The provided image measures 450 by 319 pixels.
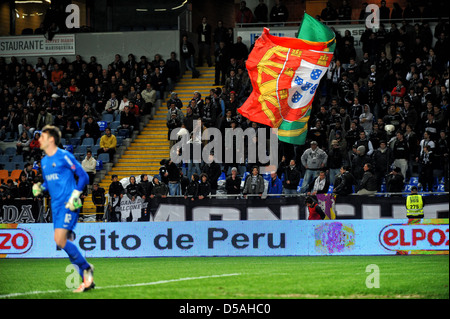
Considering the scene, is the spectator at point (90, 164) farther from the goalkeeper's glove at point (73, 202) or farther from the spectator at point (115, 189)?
the goalkeeper's glove at point (73, 202)

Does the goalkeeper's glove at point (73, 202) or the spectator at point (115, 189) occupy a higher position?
the goalkeeper's glove at point (73, 202)

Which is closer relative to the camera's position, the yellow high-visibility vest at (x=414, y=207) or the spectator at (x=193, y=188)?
the yellow high-visibility vest at (x=414, y=207)

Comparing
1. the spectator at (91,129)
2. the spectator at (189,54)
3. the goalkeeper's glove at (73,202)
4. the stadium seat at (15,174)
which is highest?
the spectator at (189,54)

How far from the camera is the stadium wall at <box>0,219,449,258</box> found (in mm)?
17062

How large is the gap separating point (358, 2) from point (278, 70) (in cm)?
1289

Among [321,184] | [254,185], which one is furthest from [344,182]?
[254,185]

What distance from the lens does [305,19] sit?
Answer: 20906mm

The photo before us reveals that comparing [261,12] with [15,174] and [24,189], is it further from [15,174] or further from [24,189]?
[24,189]

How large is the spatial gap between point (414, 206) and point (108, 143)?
38.2 feet

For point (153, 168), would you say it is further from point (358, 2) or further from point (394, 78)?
point (358, 2)

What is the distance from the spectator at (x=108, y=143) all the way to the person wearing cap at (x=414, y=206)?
1136 cm

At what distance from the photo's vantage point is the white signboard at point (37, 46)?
32.0 meters

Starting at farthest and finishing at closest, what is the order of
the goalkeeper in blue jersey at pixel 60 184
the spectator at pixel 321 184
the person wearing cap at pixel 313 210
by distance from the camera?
the spectator at pixel 321 184, the person wearing cap at pixel 313 210, the goalkeeper in blue jersey at pixel 60 184

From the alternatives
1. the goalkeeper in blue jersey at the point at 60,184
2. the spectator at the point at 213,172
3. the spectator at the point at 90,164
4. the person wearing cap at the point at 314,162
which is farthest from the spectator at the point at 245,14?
the goalkeeper in blue jersey at the point at 60,184
